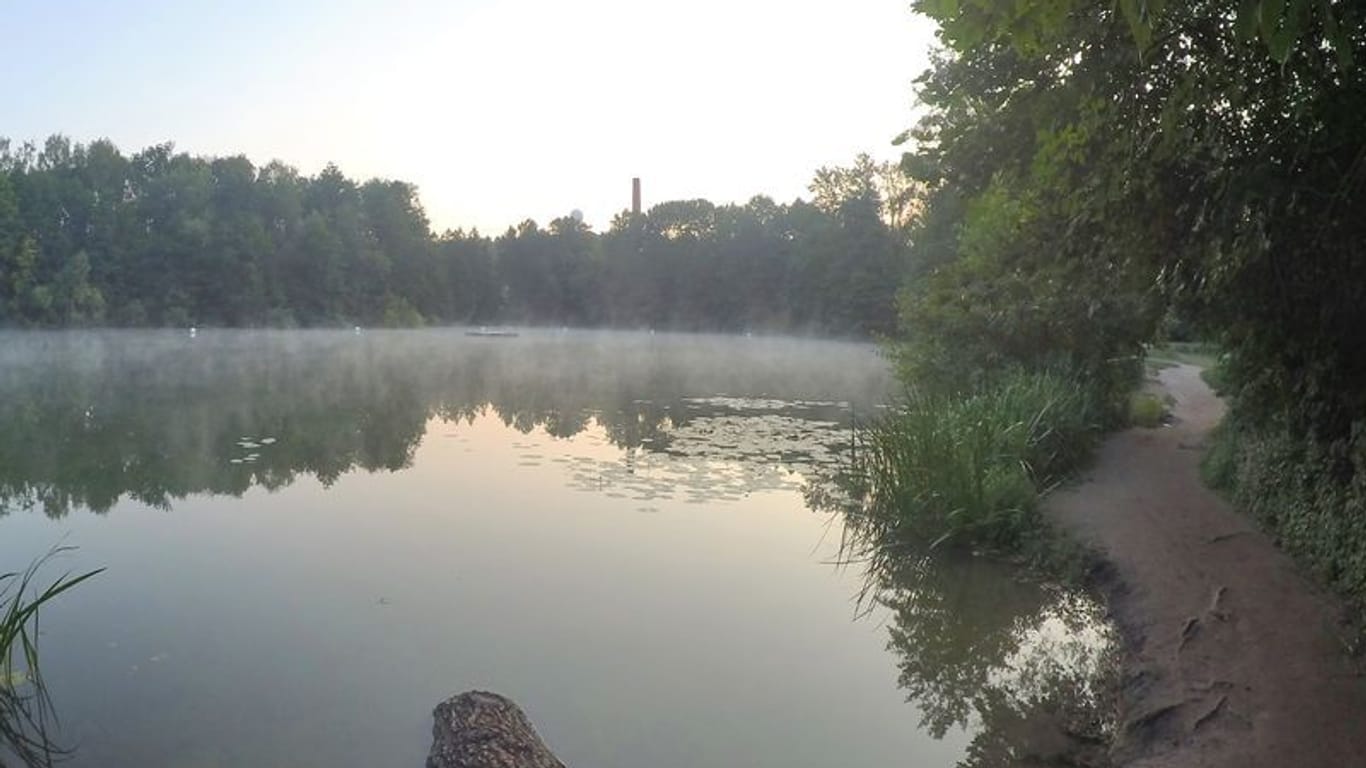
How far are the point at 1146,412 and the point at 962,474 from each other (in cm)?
736

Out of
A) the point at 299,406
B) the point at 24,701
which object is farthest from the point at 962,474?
the point at 299,406

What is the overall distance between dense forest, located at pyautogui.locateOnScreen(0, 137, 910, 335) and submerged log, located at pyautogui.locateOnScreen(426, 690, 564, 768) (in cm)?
4574

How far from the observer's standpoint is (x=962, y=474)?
9719 mm

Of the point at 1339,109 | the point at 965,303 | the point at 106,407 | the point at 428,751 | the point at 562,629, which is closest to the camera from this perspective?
the point at 1339,109

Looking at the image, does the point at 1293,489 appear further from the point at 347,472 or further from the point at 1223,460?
the point at 347,472

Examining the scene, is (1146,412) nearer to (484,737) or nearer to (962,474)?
(962,474)

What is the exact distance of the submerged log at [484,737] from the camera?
4719mm

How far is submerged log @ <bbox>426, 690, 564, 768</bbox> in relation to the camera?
15.5 feet

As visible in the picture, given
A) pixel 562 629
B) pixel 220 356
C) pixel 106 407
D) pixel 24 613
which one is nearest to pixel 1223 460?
pixel 562 629

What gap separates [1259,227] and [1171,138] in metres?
0.64

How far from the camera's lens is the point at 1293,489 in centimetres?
755

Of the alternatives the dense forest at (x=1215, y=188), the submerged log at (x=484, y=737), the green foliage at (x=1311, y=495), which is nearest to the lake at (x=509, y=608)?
the submerged log at (x=484, y=737)

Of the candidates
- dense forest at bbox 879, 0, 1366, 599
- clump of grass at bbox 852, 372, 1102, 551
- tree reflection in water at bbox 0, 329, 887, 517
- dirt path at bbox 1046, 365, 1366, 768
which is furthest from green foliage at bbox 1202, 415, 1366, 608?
tree reflection in water at bbox 0, 329, 887, 517

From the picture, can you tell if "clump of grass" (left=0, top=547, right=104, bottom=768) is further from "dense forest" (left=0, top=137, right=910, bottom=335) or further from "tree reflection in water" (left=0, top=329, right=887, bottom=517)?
"dense forest" (left=0, top=137, right=910, bottom=335)
